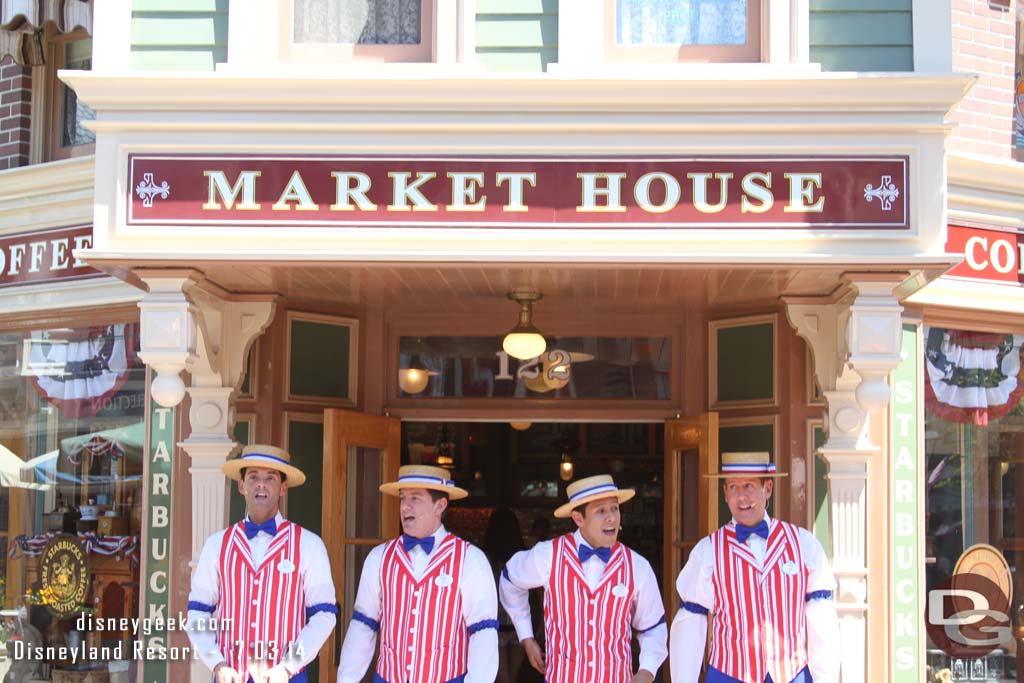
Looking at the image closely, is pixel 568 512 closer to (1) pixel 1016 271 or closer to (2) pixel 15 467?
(1) pixel 1016 271

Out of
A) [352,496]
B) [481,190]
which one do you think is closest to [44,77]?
[352,496]

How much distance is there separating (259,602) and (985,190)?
15.8ft

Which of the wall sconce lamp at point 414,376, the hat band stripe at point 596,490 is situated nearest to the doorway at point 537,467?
the wall sconce lamp at point 414,376

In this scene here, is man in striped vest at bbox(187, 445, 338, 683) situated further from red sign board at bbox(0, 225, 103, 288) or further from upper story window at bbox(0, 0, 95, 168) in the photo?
upper story window at bbox(0, 0, 95, 168)

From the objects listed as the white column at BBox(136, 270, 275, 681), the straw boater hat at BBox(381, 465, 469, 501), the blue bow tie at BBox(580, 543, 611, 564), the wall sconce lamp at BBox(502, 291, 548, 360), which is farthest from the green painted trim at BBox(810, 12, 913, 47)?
the white column at BBox(136, 270, 275, 681)

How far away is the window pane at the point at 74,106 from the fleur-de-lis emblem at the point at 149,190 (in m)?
2.54

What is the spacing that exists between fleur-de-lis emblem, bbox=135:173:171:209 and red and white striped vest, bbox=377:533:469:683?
2.11 metres

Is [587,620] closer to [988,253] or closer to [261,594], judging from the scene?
[261,594]

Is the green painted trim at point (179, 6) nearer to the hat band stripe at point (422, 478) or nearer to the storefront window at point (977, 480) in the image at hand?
the hat band stripe at point (422, 478)

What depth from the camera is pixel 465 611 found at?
6520 millimetres

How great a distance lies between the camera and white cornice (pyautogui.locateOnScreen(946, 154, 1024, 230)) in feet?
26.3

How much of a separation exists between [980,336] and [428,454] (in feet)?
20.4

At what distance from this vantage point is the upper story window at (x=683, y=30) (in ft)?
23.7

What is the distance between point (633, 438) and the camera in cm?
1447
